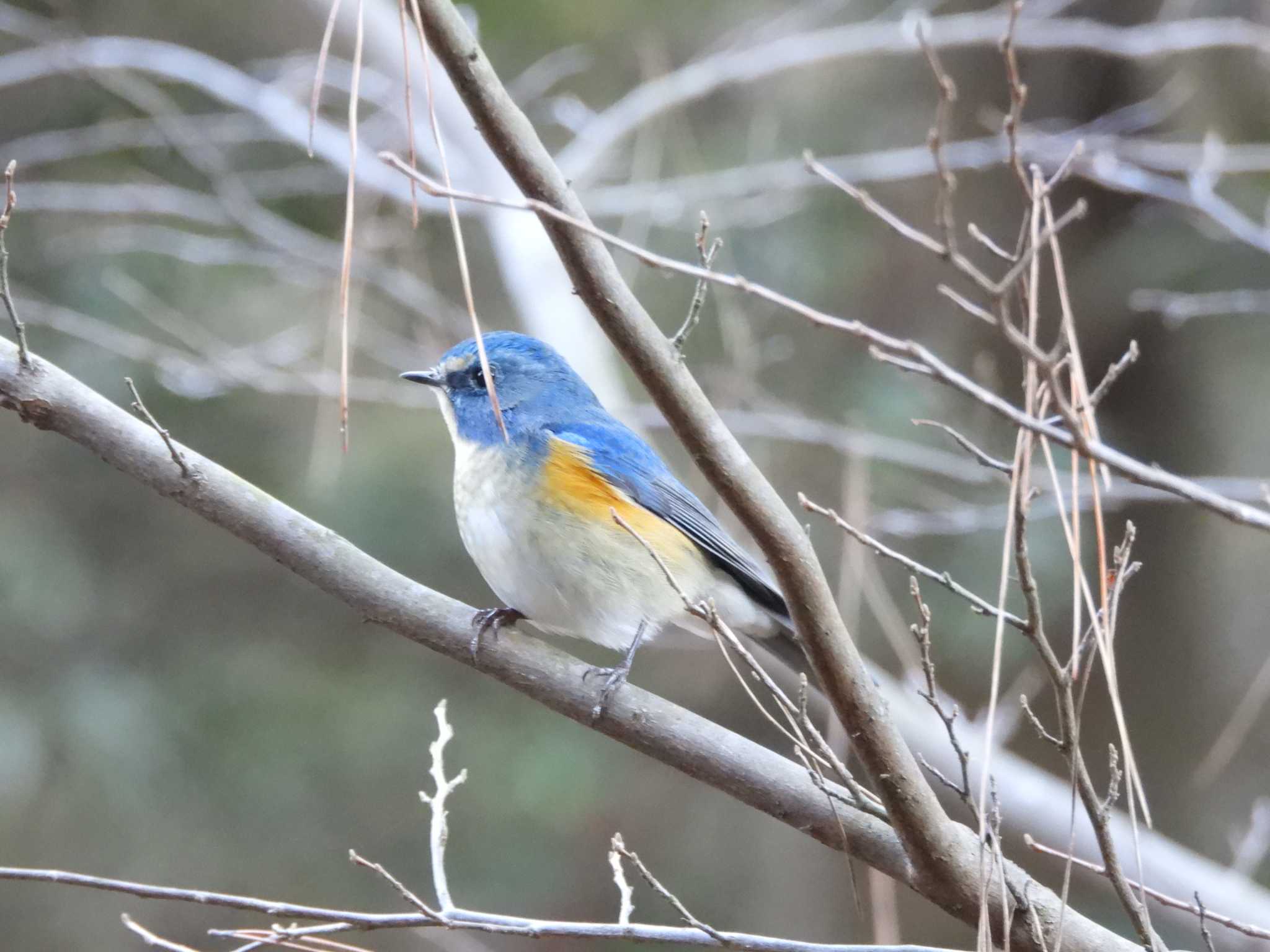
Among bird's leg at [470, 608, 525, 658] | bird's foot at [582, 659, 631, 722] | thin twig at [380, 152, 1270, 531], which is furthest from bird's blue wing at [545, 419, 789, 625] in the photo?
thin twig at [380, 152, 1270, 531]

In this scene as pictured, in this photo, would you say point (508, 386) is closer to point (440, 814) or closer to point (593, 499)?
point (593, 499)

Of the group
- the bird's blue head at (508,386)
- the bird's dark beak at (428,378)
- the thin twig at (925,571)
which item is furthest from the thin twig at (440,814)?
the bird's dark beak at (428,378)

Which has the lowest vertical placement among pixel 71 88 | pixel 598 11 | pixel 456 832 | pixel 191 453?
pixel 456 832

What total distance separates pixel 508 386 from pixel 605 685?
131cm

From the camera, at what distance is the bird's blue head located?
3479 millimetres

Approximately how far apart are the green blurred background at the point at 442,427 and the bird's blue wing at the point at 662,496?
5.96 feet

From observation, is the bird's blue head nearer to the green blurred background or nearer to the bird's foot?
the bird's foot

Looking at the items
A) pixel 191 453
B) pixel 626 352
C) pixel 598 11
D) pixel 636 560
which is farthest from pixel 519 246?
pixel 626 352

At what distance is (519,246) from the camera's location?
5.95 m

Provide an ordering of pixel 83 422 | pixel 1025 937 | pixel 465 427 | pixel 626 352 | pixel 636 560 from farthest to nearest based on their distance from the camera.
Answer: pixel 465 427, pixel 636 560, pixel 83 422, pixel 1025 937, pixel 626 352

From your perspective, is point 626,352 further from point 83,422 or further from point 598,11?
point 598,11

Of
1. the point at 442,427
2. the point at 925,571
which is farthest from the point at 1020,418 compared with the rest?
the point at 442,427

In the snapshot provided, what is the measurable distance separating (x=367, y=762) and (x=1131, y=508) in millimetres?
3936

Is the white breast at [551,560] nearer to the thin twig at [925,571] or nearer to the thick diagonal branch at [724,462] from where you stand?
the thick diagonal branch at [724,462]
